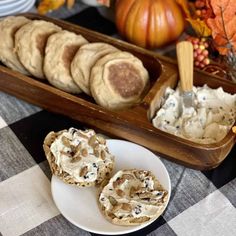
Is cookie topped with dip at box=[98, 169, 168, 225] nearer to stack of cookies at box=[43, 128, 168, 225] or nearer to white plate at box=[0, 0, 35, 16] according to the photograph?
stack of cookies at box=[43, 128, 168, 225]

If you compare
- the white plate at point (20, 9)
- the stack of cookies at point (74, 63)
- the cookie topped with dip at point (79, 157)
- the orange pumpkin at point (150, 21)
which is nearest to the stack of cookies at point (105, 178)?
the cookie topped with dip at point (79, 157)

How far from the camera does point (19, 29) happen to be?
1.19 meters

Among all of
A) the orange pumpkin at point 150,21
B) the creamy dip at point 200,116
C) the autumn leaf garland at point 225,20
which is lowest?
the creamy dip at point 200,116

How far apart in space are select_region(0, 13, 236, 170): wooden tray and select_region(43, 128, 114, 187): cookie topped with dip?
3.1 inches

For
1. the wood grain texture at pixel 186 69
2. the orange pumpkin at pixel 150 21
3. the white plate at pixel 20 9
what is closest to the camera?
the wood grain texture at pixel 186 69

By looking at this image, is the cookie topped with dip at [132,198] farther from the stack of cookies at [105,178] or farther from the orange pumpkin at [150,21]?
the orange pumpkin at [150,21]

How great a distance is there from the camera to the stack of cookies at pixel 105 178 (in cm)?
87

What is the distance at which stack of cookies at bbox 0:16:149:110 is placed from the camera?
1068mm

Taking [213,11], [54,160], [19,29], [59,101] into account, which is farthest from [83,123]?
[213,11]

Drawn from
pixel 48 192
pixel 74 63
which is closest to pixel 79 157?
pixel 48 192

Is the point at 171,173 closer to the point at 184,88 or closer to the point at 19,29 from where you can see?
the point at 184,88

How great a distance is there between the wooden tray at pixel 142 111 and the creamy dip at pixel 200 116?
24mm

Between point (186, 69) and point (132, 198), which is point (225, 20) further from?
point (132, 198)

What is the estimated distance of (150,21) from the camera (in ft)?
4.09
